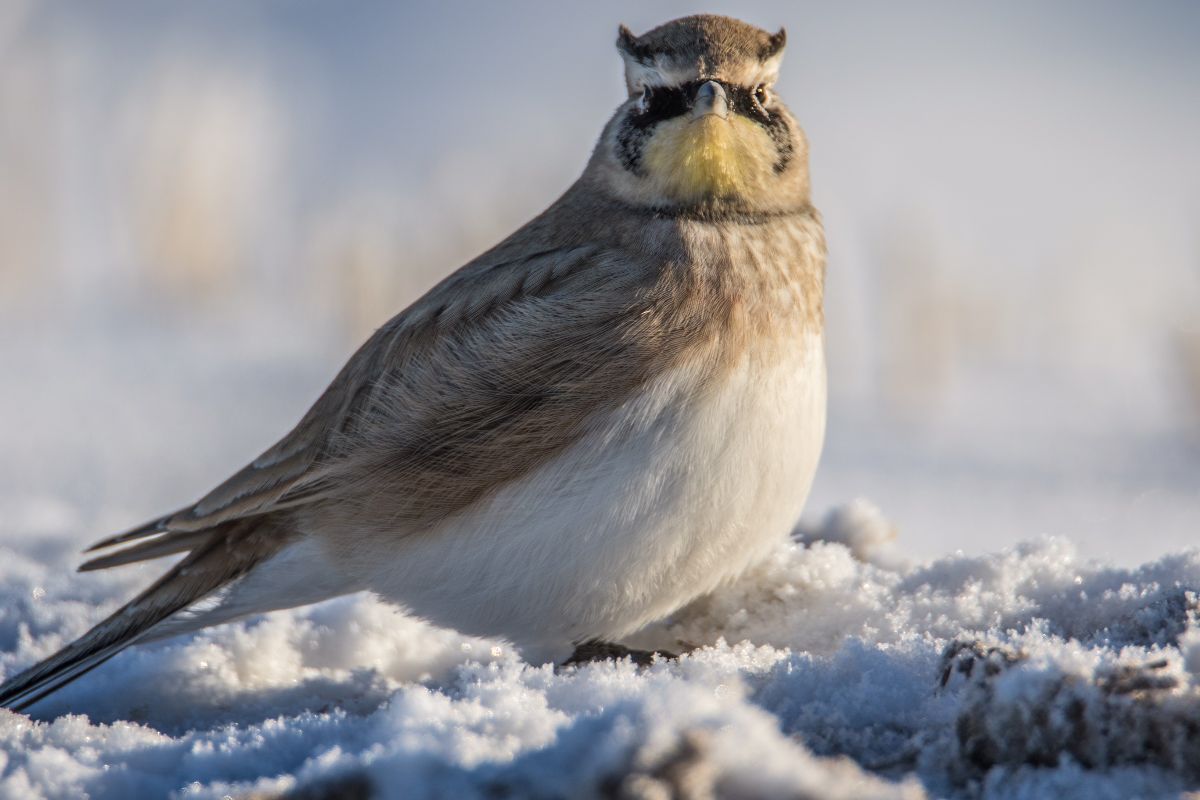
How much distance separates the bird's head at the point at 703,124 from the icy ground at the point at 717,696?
1.09 m

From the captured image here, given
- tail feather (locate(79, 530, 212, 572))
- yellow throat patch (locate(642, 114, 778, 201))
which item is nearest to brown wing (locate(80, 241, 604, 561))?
tail feather (locate(79, 530, 212, 572))

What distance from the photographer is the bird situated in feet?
9.70

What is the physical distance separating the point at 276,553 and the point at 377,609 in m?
→ 0.33

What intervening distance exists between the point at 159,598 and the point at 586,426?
1372mm

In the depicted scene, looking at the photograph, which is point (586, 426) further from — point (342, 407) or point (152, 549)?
point (152, 549)

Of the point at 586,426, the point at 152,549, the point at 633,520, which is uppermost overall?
the point at 586,426

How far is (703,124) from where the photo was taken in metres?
3.22

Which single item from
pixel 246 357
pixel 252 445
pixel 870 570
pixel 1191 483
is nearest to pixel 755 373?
pixel 870 570

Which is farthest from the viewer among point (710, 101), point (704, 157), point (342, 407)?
point (342, 407)

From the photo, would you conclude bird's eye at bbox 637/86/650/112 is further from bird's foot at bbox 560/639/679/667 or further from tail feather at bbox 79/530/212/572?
tail feather at bbox 79/530/212/572

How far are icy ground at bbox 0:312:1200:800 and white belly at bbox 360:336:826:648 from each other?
0.67 feet

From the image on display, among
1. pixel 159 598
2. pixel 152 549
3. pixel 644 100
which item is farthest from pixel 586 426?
pixel 152 549

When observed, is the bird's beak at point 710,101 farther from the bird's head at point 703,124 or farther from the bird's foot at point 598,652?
the bird's foot at point 598,652

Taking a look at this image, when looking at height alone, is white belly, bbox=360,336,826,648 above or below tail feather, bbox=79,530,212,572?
above
